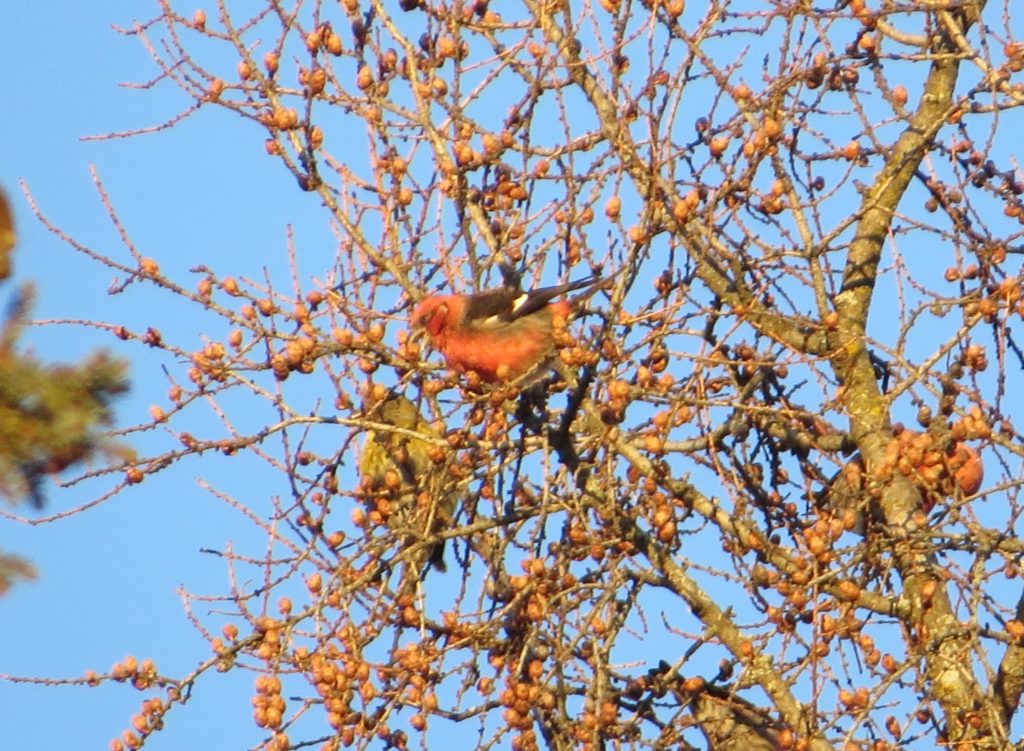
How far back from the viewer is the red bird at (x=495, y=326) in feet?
21.5

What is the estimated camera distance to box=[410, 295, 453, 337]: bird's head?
21.2 feet

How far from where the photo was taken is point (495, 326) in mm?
6832

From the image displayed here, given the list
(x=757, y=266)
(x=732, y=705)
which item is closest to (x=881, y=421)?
(x=757, y=266)

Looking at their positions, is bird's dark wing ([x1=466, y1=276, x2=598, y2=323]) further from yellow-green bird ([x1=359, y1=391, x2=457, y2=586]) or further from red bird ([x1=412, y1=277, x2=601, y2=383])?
yellow-green bird ([x1=359, y1=391, x2=457, y2=586])

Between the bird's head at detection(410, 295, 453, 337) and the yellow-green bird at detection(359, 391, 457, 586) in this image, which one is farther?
the bird's head at detection(410, 295, 453, 337)

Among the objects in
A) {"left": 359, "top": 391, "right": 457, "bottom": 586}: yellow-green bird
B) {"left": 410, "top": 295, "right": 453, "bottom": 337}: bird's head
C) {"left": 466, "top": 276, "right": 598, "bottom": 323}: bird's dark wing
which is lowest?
{"left": 359, "top": 391, "right": 457, "bottom": 586}: yellow-green bird

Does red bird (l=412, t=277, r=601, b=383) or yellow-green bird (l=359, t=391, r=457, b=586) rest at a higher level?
red bird (l=412, t=277, r=601, b=383)

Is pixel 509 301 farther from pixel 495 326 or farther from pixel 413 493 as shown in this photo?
pixel 413 493

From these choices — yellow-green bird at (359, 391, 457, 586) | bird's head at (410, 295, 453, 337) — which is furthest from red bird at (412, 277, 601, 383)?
yellow-green bird at (359, 391, 457, 586)

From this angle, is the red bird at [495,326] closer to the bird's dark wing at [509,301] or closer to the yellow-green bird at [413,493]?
the bird's dark wing at [509,301]

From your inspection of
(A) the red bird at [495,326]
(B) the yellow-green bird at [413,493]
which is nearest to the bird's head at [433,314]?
(A) the red bird at [495,326]

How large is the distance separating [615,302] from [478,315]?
121 centimetres

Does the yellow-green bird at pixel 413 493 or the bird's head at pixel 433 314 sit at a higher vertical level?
the bird's head at pixel 433 314

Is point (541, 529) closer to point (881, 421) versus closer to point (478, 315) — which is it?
point (478, 315)
